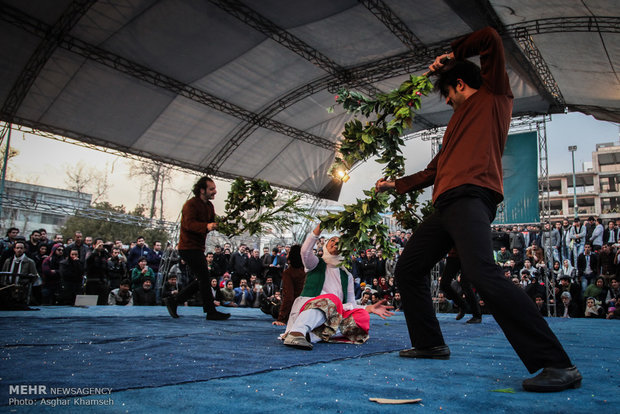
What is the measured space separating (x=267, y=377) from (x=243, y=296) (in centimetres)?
1016

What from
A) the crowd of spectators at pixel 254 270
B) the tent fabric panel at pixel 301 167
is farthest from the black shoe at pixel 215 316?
the tent fabric panel at pixel 301 167

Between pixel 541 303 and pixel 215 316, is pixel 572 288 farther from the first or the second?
pixel 215 316

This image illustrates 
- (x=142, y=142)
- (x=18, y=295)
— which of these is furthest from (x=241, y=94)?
(x=18, y=295)

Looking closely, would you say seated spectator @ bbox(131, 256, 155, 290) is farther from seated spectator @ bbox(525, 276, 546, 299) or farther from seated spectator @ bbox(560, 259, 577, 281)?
seated spectator @ bbox(560, 259, 577, 281)

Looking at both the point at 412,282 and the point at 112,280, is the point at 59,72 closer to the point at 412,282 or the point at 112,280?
the point at 112,280

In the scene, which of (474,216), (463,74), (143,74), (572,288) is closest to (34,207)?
(143,74)

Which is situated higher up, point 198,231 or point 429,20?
point 429,20

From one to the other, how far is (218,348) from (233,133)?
11927 millimetres

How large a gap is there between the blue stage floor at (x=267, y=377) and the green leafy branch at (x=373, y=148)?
0.95m

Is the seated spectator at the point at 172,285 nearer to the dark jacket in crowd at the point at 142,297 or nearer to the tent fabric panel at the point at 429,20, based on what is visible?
the dark jacket in crowd at the point at 142,297

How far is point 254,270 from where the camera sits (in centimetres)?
1342

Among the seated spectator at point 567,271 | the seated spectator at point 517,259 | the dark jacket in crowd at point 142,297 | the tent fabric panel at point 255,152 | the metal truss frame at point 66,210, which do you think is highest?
the tent fabric panel at point 255,152

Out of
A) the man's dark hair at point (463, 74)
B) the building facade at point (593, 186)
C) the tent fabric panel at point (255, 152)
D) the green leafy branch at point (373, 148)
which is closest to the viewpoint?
the man's dark hair at point (463, 74)

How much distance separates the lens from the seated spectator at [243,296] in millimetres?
11914
